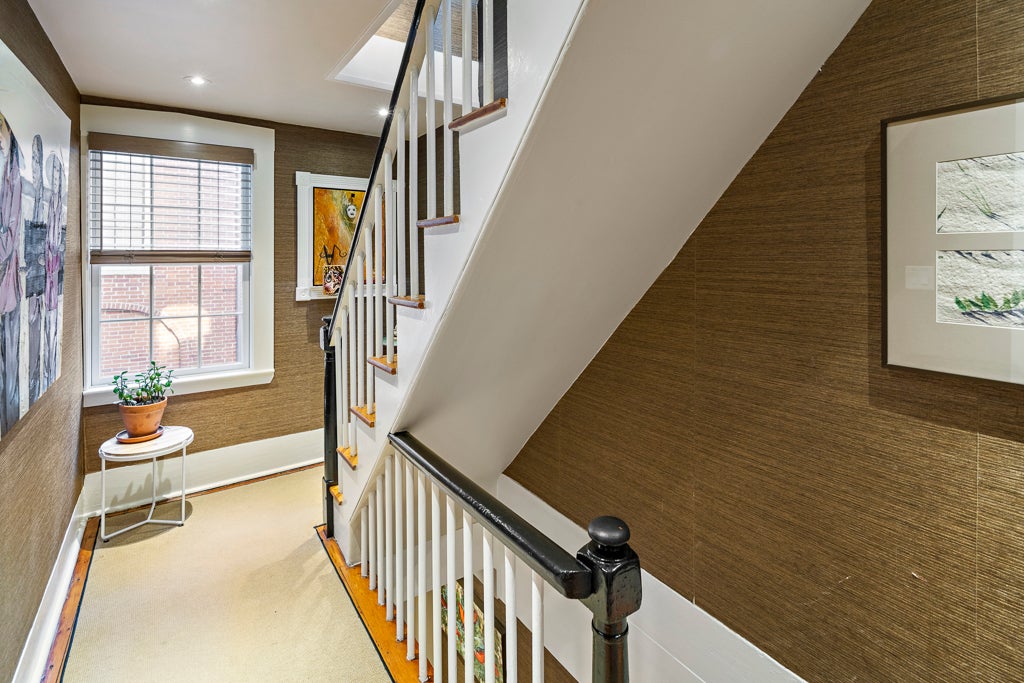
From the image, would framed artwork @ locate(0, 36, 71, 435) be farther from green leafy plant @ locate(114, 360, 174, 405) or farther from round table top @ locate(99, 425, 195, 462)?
green leafy plant @ locate(114, 360, 174, 405)

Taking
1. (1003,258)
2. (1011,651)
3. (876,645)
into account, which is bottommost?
(876,645)

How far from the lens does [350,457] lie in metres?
2.33

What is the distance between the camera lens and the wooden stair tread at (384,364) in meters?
1.76

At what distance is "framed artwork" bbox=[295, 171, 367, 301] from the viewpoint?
149 inches

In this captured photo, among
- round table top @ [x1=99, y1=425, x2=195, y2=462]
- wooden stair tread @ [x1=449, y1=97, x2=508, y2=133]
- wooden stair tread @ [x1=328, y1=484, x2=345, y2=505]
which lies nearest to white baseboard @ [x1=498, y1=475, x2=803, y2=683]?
wooden stair tread @ [x1=328, y1=484, x2=345, y2=505]

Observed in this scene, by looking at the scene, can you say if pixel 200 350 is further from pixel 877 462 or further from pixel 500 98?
pixel 877 462

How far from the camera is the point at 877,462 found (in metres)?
1.23

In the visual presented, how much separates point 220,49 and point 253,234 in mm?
1384

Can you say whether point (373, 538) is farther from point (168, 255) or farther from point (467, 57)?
point (168, 255)

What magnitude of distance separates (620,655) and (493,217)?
2.93 ft

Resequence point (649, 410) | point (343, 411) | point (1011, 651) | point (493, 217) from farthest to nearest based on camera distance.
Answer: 1. point (343, 411)
2. point (649, 410)
3. point (493, 217)
4. point (1011, 651)

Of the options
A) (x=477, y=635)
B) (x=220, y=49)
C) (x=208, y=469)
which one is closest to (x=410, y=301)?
(x=477, y=635)

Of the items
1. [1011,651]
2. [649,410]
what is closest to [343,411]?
[649,410]

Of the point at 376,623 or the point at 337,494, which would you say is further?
the point at 337,494
